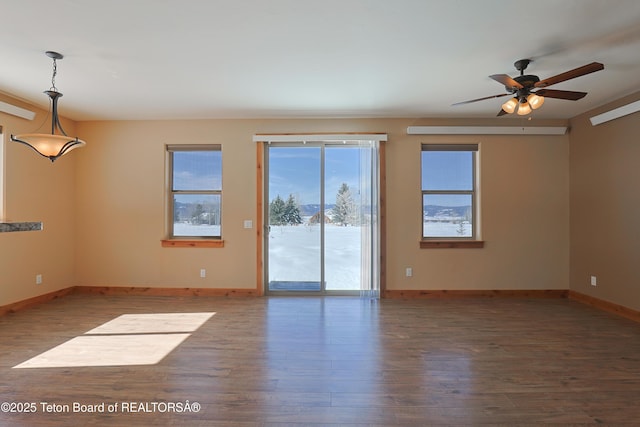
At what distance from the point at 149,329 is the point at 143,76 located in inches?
102

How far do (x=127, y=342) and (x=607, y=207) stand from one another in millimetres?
5669

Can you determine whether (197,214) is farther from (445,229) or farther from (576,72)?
(576,72)

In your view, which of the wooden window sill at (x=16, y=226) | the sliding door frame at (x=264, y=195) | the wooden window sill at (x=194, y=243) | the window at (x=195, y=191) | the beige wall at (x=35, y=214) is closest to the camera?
the wooden window sill at (x=16, y=226)

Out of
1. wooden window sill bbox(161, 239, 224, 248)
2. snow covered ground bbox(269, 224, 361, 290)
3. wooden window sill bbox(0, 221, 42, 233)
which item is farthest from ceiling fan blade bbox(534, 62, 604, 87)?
wooden window sill bbox(161, 239, 224, 248)

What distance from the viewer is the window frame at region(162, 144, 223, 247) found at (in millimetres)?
4883

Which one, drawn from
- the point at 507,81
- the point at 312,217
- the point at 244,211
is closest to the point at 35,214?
the point at 244,211

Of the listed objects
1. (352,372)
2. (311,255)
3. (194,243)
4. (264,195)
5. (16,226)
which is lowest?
(352,372)

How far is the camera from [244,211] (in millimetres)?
4879

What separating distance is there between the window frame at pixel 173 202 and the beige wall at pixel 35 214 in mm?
A: 1372

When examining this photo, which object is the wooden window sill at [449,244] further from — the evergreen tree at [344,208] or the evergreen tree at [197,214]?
the evergreen tree at [197,214]

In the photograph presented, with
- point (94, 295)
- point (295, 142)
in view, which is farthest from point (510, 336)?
point (94, 295)

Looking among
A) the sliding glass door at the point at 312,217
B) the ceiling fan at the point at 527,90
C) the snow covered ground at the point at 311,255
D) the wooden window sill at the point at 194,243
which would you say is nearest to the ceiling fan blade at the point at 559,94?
the ceiling fan at the point at 527,90

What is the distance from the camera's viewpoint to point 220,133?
4.90 m

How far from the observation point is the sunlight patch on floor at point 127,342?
2.72 m
